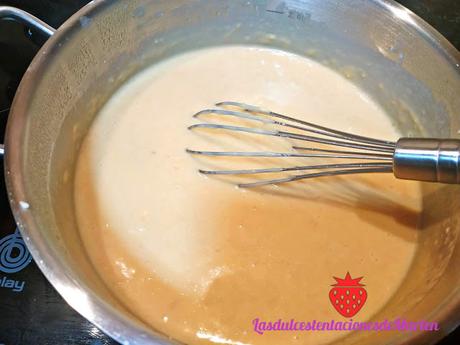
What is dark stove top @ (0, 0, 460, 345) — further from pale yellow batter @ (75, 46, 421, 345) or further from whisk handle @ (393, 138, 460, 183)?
whisk handle @ (393, 138, 460, 183)

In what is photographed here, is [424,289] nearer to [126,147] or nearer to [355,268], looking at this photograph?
[355,268]

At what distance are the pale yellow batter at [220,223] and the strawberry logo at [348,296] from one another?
1 cm

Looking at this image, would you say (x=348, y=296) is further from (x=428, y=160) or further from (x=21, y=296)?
(x=21, y=296)

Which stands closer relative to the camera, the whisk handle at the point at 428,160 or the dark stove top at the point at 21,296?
the whisk handle at the point at 428,160

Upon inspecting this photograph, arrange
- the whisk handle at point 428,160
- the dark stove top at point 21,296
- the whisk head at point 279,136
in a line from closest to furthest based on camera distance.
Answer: the whisk handle at point 428,160 < the dark stove top at point 21,296 < the whisk head at point 279,136

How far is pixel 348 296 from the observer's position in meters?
1.19

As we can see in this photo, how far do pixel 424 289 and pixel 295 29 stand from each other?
86 centimetres

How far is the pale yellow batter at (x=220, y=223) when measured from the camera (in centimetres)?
115

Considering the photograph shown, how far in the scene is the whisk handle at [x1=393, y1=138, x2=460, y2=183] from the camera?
0.92 metres

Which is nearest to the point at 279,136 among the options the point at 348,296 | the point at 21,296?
the point at 348,296

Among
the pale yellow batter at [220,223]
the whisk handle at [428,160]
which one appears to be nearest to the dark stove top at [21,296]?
the pale yellow batter at [220,223]

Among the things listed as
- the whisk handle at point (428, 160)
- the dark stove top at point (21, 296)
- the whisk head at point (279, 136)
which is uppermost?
the whisk head at point (279, 136)

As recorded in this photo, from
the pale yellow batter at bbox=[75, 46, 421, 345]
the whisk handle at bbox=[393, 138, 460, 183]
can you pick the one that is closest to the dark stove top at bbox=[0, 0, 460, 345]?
the pale yellow batter at bbox=[75, 46, 421, 345]

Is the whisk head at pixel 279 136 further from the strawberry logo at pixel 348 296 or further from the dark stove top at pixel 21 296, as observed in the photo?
the dark stove top at pixel 21 296
